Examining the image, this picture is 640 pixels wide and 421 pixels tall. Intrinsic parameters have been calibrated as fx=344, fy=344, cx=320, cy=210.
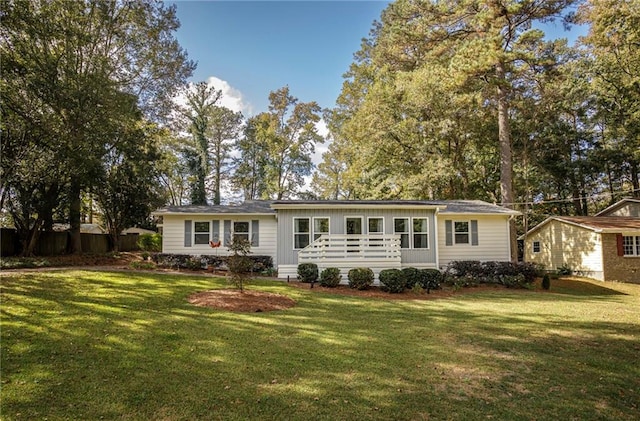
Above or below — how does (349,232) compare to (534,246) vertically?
above

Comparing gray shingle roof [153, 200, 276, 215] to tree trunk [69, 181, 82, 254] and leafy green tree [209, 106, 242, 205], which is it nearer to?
tree trunk [69, 181, 82, 254]

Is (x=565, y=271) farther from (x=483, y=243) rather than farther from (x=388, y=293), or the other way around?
(x=388, y=293)

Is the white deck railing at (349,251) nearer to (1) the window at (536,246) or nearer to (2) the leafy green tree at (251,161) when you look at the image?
(1) the window at (536,246)

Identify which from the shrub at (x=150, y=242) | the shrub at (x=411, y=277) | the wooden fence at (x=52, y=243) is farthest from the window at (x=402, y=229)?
the shrub at (x=150, y=242)

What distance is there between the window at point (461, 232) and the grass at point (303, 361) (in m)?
7.20

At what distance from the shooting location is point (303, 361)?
5258mm

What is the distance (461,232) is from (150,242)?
846 inches

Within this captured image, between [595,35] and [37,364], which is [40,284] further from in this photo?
Result: [595,35]

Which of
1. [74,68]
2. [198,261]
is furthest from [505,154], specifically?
[74,68]

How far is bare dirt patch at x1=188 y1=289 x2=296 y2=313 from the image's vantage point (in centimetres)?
843

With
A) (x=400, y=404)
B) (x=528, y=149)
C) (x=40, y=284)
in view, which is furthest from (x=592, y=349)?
(x=528, y=149)

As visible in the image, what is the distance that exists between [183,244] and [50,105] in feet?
24.3

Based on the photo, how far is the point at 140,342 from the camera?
18.4 feet

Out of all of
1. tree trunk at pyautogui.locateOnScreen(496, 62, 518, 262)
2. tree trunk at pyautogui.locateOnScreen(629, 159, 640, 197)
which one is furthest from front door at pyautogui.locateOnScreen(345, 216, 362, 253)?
tree trunk at pyautogui.locateOnScreen(629, 159, 640, 197)
